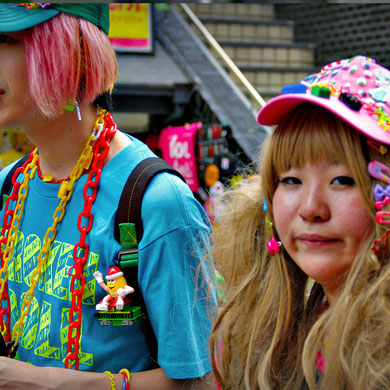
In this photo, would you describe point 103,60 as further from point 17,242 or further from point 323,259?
point 323,259

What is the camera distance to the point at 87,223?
1521 mm

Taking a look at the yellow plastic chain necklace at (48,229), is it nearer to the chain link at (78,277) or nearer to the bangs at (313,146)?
the chain link at (78,277)

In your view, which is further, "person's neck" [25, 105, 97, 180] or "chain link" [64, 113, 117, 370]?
"person's neck" [25, 105, 97, 180]

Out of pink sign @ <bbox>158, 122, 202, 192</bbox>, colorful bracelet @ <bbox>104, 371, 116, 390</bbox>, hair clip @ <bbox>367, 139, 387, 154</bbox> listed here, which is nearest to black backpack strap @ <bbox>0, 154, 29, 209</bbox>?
colorful bracelet @ <bbox>104, 371, 116, 390</bbox>

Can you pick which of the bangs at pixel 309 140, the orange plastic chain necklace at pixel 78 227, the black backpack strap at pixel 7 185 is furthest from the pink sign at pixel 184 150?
the bangs at pixel 309 140

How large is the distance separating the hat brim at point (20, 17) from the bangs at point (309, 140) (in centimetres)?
70

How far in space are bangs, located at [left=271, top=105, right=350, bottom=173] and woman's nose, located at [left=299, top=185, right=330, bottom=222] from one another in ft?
0.21

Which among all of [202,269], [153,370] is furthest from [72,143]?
[153,370]

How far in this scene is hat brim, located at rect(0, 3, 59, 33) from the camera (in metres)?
1.47

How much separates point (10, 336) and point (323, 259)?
94 cm

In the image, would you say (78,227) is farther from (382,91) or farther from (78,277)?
(382,91)

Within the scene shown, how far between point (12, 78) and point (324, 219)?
0.90 metres

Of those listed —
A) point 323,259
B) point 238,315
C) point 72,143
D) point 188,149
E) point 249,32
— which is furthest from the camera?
point 249,32

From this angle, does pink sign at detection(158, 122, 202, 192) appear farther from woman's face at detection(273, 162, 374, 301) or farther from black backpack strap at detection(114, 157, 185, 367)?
woman's face at detection(273, 162, 374, 301)
